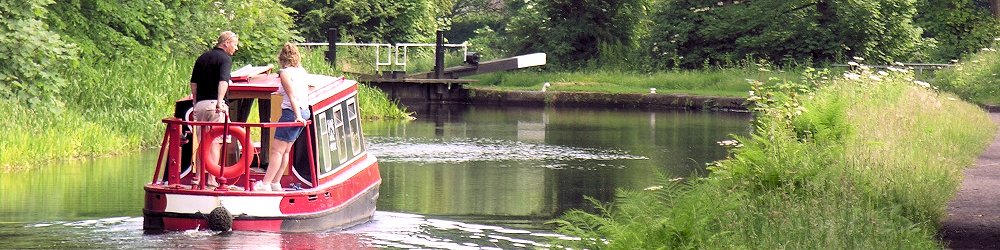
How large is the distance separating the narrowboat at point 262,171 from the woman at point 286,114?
0.11 m

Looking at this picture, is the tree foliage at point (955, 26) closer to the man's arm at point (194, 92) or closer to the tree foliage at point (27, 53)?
the tree foliage at point (27, 53)

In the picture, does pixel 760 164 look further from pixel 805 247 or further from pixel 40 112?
pixel 40 112

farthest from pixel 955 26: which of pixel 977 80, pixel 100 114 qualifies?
pixel 100 114

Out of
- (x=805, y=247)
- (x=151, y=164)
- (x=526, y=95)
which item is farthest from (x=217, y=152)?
(x=526, y=95)

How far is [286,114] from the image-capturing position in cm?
1567

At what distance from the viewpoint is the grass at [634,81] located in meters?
47.2

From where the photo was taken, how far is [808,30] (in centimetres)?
4947

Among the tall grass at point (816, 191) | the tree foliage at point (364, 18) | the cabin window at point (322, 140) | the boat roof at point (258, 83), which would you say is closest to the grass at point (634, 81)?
the tree foliage at point (364, 18)

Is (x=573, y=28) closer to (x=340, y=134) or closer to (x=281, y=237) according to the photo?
(x=340, y=134)

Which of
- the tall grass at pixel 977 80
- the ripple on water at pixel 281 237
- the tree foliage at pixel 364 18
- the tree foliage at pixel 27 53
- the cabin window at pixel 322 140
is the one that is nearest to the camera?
the ripple on water at pixel 281 237

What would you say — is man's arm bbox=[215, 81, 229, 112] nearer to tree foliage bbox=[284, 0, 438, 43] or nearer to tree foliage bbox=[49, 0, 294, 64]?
tree foliage bbox=[49, 0, 294, 64]

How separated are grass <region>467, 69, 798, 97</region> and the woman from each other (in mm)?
30509

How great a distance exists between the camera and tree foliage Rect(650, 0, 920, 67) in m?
Result: 49.2

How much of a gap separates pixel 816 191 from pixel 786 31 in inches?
1492
